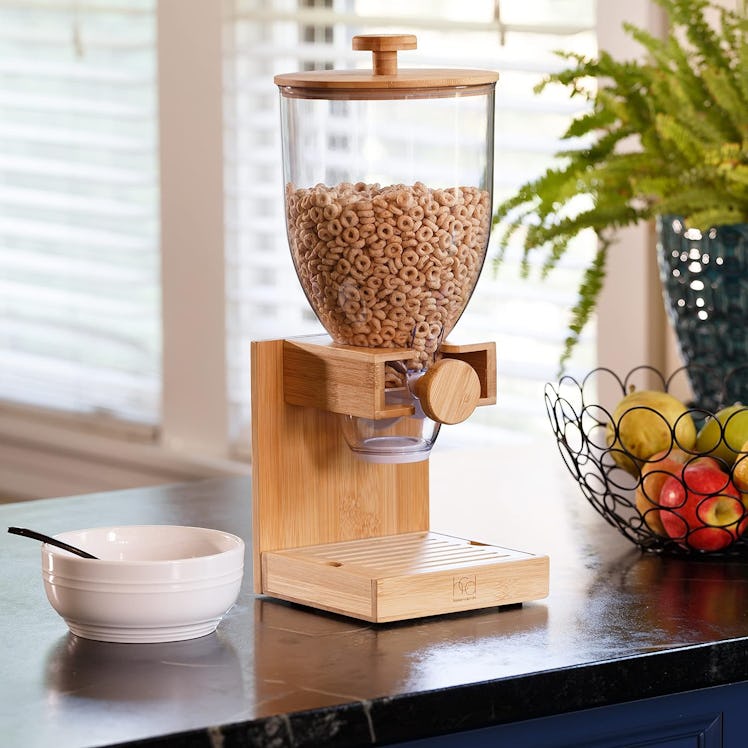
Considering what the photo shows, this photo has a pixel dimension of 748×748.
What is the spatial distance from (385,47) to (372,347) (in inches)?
9.0

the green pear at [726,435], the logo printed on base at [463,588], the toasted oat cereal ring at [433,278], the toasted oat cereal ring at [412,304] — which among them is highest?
the toasted oat cereal ring at [433,278]

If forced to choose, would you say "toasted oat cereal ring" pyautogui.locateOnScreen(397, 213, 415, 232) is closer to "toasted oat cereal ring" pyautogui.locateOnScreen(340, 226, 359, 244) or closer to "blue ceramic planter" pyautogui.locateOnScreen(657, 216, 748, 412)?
"toasted oat cereal ring" pyautogui.locateOnScreen(340, 226, 359, 244)

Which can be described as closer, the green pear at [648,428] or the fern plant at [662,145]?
the green pear at [648,428]

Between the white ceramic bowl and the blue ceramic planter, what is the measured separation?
0.68m

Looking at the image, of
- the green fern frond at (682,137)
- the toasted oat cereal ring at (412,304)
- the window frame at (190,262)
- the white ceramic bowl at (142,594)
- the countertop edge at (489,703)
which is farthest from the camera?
the window frame at (190,262)

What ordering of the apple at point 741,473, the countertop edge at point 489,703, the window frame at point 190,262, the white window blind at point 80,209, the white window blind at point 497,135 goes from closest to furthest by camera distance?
the countertop edge at point 489,703, the apple at point 741,473, the white window blind at point 497,135, the window frame at point 190,262, the white window blind at point 80,209

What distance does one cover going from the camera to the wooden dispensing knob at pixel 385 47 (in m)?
1.19

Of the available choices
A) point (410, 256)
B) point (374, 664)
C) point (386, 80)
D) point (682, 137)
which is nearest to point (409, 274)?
point (410, 256)

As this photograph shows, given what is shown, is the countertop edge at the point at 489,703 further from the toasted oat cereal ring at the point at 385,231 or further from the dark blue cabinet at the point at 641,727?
the toasted oat cereal ring at the point at 385,231

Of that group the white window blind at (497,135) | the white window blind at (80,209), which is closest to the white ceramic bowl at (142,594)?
the white window blind at (497,135)

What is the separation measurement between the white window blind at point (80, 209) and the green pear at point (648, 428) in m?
1.62

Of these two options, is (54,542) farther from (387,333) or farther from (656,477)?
(656,477)

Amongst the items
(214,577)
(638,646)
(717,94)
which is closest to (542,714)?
(638,646)

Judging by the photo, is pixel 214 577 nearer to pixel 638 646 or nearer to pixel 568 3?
pixel 638 646
